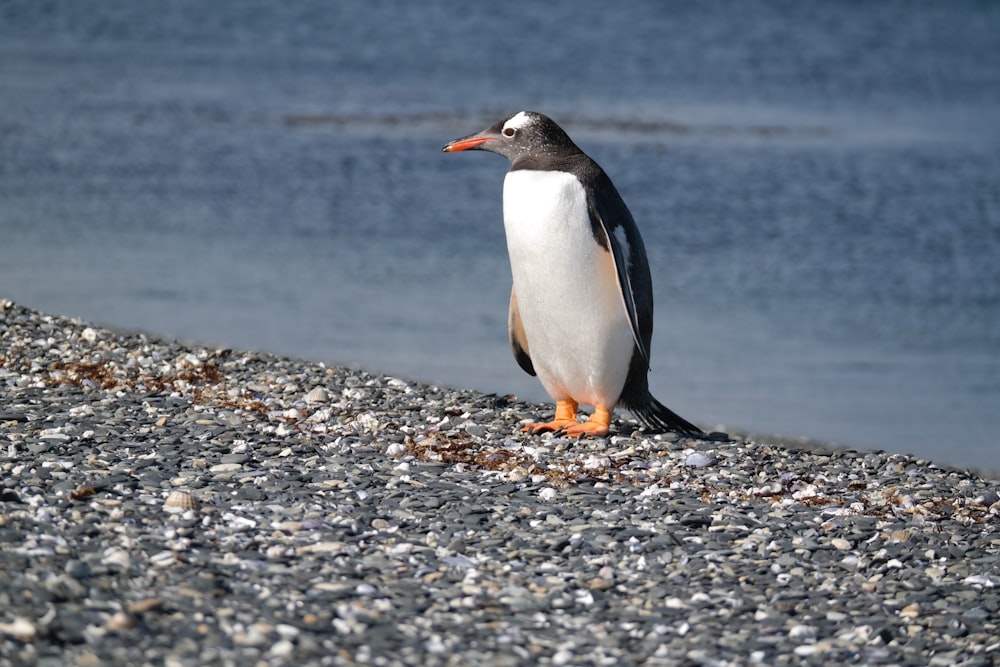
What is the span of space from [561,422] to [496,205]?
23.8 ft

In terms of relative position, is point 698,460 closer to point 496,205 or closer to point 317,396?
point 317,396

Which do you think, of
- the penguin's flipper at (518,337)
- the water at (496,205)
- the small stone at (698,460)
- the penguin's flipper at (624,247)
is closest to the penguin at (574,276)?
the penguin's flipper at (624,247)

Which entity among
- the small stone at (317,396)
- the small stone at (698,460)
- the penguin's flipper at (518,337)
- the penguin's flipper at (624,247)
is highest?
the penguin's flipper at (624,247)

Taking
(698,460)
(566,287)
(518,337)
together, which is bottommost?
(698,460)

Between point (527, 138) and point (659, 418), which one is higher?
point (527, 138)

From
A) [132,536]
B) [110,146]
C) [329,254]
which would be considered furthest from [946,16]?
[132,536]

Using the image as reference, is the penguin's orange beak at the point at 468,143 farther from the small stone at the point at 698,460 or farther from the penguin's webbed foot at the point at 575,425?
the small stone at the point at 698,460

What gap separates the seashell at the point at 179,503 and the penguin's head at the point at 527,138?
6.92ft

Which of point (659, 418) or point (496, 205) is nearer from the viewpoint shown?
point (659, 418)

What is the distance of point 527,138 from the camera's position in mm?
6008


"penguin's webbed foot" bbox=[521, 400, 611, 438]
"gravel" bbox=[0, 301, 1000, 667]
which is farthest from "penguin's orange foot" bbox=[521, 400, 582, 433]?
"gravel" bbox=[0, 301, 1000, 667]

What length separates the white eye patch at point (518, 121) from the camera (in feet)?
19.7

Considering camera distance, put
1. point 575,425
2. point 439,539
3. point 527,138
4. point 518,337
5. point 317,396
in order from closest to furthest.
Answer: point 439,539
point 527,138
point 575,425
point 317,396
point 518,337

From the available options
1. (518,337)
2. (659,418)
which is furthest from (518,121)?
(659,418)
